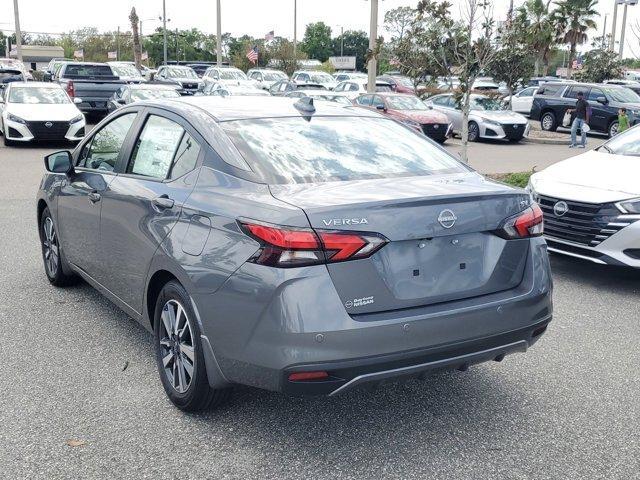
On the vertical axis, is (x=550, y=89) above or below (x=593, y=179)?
below

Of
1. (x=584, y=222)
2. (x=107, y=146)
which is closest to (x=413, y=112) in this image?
(x=584, y=222)

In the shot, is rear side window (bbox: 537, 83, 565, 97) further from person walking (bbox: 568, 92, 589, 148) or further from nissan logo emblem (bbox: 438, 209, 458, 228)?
nissan logo emblem (bbox: 438, 209, 458, 228)

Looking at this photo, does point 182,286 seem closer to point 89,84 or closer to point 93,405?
point 93,405

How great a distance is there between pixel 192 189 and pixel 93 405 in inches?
50.8

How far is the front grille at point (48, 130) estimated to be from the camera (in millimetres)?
17375

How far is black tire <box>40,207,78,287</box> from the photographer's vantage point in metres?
5.89

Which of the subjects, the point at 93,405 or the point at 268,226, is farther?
the point at 93,405

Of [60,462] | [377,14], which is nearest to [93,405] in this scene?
[60,462]

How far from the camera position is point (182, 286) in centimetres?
370

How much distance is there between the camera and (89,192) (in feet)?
16.1

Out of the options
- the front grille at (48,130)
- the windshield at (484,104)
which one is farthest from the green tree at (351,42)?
the front grille at (48,130)

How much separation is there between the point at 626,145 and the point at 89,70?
70.3 ft

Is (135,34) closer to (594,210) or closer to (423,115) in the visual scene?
(423,115)

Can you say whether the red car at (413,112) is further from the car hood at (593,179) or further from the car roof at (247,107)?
the car roof at (247,107)
